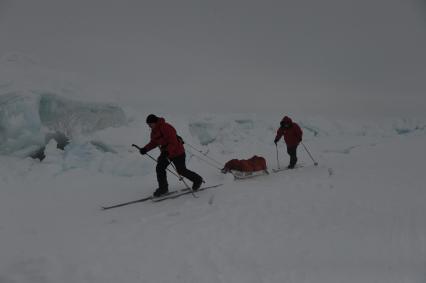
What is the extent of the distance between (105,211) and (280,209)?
251cm

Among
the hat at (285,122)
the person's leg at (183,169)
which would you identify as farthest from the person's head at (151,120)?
the hat at (285,122)

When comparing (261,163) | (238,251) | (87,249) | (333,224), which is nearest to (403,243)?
(333,224)

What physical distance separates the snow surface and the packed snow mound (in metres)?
0.04

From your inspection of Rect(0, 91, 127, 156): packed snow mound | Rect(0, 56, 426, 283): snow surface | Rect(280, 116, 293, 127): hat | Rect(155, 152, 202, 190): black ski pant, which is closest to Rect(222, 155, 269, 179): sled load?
Rect(0, 56, 426, 283): snow surface

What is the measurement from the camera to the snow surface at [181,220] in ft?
9.25

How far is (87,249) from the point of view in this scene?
10.8 ft

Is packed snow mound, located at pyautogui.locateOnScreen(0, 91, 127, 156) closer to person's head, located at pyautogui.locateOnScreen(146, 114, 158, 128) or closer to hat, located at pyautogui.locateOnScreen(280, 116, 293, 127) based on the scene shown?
person's head, located at pyautogui.locateOnScreen(146, 114, 158, 128)

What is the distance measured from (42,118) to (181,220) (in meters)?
6.96

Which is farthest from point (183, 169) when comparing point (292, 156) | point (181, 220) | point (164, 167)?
point (292, 156)

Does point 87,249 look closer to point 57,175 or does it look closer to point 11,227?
point 11,227

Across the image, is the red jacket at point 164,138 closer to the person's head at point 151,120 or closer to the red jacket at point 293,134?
the person's head at point 151,120

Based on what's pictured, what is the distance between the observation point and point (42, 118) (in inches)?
375

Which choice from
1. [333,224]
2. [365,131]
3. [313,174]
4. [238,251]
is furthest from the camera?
[365,131]

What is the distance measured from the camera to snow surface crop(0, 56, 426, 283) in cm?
282
